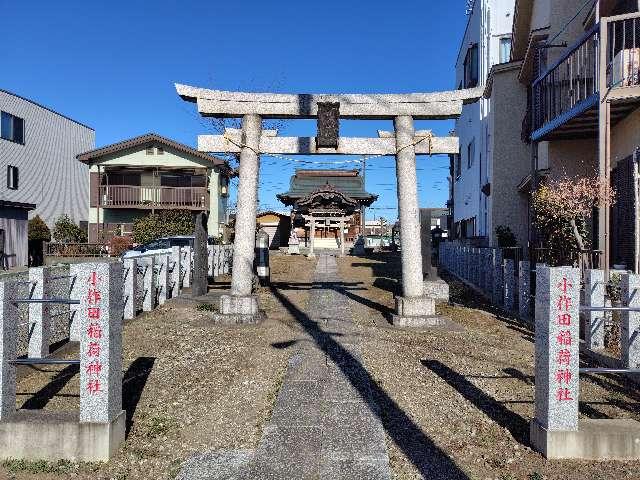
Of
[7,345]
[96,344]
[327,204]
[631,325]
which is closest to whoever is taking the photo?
[96,344]

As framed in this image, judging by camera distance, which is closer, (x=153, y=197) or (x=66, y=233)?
(x=66, y=233)

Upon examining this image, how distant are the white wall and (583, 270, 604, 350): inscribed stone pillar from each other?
1037 centimetres

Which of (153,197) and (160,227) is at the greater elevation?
(153,197)

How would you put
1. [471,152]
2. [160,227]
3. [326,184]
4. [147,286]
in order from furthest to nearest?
[326,184] < [160,227] < [471,152] < [147,286]

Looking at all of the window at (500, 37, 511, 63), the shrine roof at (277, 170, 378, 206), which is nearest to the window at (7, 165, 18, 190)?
the shrine roof at (277, 170, 378, 206)

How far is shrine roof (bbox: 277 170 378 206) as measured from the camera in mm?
28750

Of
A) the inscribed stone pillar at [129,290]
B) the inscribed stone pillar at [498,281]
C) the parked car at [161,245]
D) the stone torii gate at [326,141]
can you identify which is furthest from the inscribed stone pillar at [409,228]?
the parked car at [161,245]

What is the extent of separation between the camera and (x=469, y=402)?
4.89 meters

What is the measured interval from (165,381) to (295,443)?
2321mm

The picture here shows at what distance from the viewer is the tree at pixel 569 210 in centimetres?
916

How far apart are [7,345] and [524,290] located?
8.33 meters

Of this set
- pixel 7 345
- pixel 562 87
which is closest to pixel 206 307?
pixel 7 345

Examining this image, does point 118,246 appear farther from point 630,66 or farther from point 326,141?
point 630,66

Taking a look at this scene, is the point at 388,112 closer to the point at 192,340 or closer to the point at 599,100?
the point at 599,100
